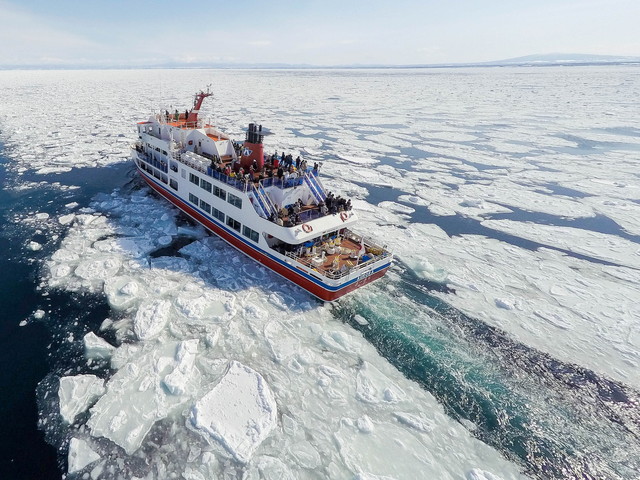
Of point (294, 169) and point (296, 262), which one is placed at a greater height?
point (294, 169)

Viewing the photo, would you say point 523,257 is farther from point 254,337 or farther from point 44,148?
point 44,148

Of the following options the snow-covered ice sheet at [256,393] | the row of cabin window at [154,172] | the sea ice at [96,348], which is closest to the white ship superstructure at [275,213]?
the row of cabin window at [154,172]

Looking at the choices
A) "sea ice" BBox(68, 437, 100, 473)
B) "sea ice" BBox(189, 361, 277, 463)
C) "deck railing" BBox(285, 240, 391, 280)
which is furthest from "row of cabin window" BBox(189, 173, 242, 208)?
"sea ice" BBox(68, 437, 100, 473)

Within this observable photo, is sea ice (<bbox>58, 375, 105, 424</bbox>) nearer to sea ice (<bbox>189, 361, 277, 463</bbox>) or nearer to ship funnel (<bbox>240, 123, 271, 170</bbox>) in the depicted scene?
sea ice (<bbox>189, 361, 277, 463</bbox>)

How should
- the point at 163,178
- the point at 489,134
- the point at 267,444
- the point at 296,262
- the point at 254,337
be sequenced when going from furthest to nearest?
1. the point at 489,134
2. the point at 163,178
3. the point at 296,262
4. the point at 254,337
5. the point at 267,444

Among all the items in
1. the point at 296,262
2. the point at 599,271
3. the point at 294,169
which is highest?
the point at 294,169

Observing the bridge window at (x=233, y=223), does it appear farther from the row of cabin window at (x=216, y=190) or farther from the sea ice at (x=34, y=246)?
the sea ice at (x=34, y=246)

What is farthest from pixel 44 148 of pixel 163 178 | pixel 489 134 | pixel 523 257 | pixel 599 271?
pixel 489 134
